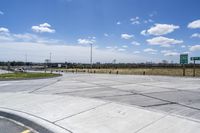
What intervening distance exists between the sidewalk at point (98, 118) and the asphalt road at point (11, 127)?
1.75 ft

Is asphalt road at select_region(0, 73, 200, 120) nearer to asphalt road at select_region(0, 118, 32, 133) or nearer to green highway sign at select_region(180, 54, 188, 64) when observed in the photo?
asphalt road at select_region(0, 118, 32, 133)

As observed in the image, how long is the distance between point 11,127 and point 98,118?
2653mm

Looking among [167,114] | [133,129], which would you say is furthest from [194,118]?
[133,129]

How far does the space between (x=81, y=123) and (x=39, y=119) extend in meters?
1.66

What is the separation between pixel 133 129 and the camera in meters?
7.18

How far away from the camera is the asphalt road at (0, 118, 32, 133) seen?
7779mm

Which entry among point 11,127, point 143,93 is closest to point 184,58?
point 143,93

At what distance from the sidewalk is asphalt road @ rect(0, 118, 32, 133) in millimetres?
532

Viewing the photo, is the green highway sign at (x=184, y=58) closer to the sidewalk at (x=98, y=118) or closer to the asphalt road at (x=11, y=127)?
the sidewalk at (x=98, y=118)

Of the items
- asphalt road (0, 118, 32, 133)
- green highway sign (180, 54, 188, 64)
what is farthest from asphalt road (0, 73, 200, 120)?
green highway sign (180, 54, 188, 64)

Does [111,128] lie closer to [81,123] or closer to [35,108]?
[81,123]

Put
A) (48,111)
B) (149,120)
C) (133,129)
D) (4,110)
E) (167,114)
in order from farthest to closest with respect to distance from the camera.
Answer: (4,110) < (48,111) < (167,114) < (149,120) < (133,129)

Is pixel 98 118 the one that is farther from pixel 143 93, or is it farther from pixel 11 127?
pixel 143 93

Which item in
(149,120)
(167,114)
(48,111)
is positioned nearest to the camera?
(149,120)
